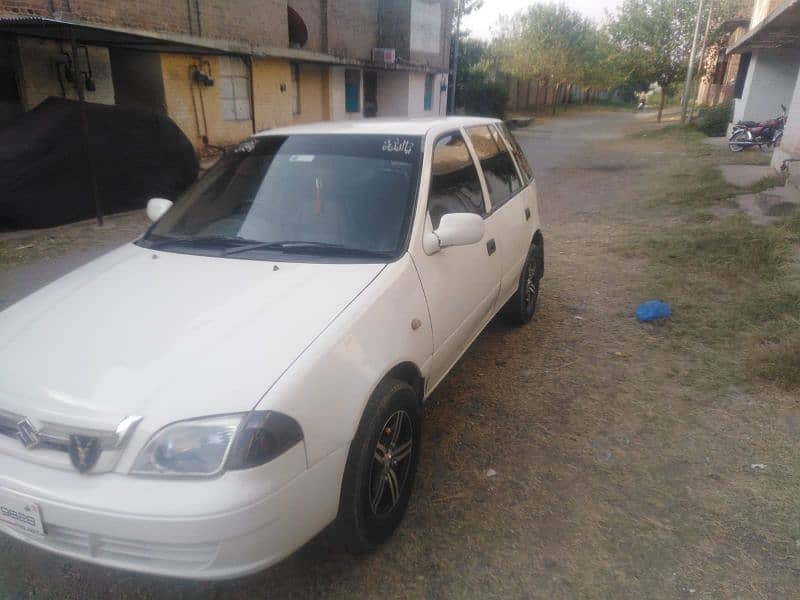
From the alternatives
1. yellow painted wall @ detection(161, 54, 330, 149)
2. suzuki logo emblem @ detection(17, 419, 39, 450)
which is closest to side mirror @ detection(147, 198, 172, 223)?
suzuki logo emblem @ detection(17, 419, 39, 450)

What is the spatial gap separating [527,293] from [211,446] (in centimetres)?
351

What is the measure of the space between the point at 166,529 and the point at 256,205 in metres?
1.83

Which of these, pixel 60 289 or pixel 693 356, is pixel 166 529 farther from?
pixel 693 356

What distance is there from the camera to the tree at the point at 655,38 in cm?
3031

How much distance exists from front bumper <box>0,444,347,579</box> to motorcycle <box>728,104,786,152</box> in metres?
18.5

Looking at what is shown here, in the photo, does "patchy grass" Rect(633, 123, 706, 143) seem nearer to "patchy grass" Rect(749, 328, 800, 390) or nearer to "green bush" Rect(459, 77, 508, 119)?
"green bush" Rect(459, 77, 508, 119)

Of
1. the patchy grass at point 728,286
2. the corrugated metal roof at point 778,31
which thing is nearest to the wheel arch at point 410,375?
the patchy grass at point 728,286

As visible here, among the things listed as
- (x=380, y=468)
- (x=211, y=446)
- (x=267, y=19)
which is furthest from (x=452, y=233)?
(x=267, y=19)

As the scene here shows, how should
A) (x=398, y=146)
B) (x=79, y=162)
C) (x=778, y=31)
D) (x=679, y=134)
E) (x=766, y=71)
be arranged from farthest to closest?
(x=679, y=134) < (x=766, y=71) < (x=778, y=31) < (x=79, y=162) < (x=398, y=146)

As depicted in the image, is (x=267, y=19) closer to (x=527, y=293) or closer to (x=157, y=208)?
(x=527, y=293)

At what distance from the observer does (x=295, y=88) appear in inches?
779

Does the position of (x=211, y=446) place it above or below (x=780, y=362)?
above

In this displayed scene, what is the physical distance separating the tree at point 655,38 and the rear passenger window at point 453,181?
32.0 meters

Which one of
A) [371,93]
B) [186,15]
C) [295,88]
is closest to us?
[186,15]
